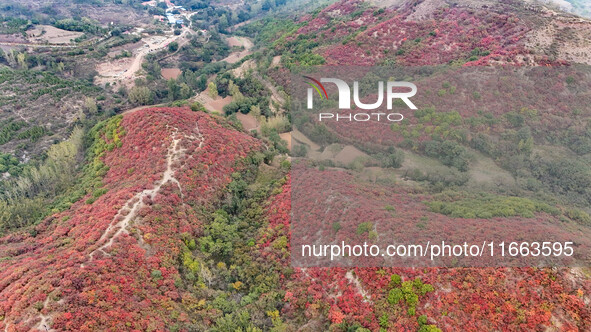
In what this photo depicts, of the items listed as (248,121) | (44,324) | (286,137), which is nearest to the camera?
(44,324)

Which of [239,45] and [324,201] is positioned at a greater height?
[239,45]

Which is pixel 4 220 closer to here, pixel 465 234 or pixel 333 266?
pixel 333 266

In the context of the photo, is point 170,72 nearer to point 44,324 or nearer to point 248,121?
point 248,121

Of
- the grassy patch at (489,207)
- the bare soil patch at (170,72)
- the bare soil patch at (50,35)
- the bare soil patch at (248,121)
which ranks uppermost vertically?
the bare soil patch at (50,35)

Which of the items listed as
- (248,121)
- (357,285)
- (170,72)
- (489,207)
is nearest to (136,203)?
(357,285)

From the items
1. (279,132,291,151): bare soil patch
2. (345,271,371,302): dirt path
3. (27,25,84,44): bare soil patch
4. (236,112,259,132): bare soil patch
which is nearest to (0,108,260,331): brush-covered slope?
(279,132,291,151): bare soil patch

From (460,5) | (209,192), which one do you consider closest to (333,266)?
(209,192)

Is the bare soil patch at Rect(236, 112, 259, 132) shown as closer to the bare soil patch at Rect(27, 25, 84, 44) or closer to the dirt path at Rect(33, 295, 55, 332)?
the dirt path at Rect(33, 295, 55, 332)

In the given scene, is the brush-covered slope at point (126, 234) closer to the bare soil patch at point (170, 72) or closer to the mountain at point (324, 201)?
the mountain at point (324, 201)

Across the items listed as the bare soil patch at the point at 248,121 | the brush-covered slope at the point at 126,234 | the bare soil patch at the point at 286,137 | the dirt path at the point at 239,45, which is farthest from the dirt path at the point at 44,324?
the dirt path at the point at 239,45

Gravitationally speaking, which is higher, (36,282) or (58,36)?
(58,36)

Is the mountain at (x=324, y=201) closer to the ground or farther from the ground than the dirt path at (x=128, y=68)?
closer to the ground
